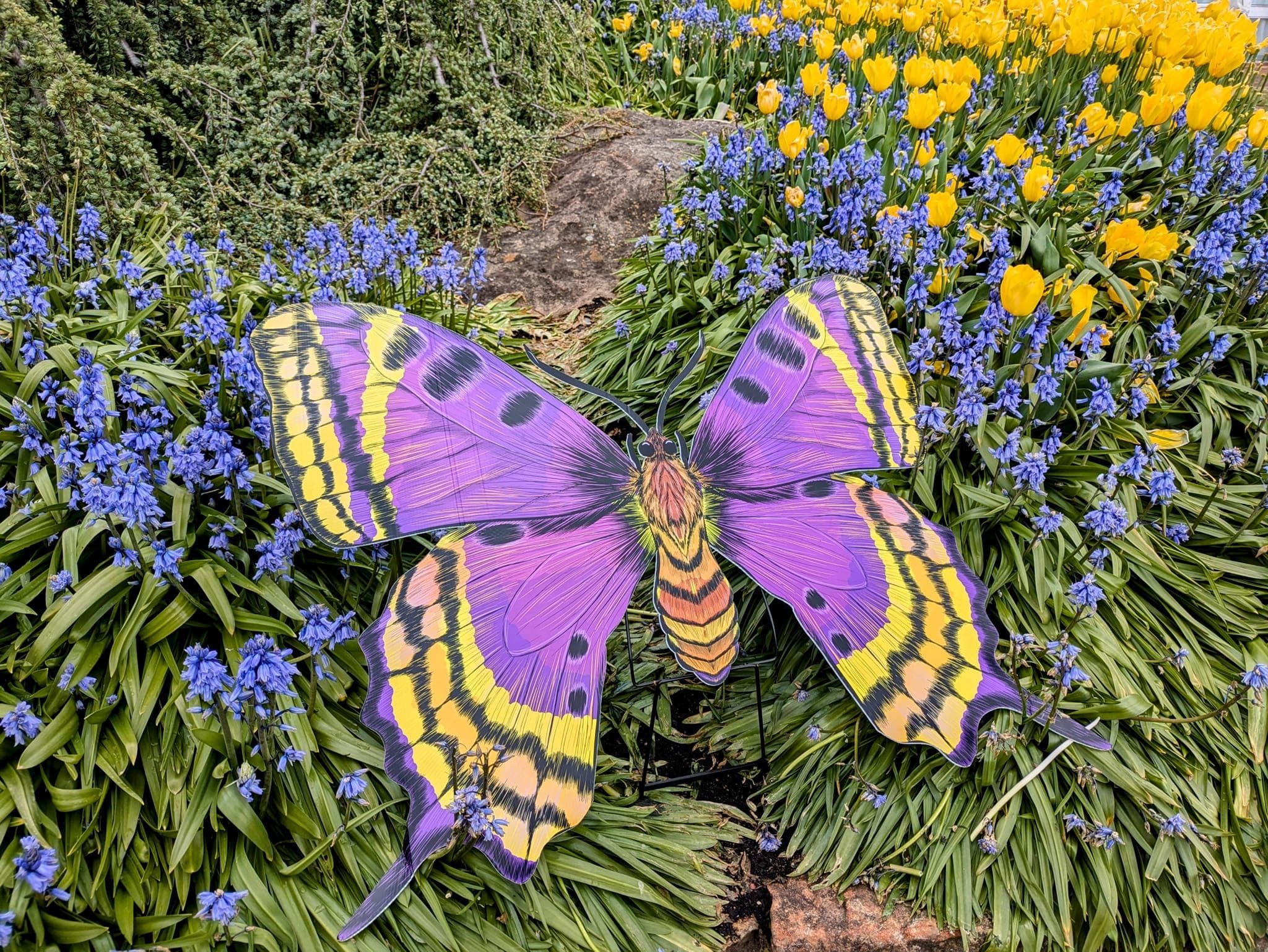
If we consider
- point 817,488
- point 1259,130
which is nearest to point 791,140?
point 817,488

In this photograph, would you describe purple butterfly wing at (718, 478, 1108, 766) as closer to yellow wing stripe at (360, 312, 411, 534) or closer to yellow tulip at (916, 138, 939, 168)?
yellow wing stripe at (360, 312, 411, 534)

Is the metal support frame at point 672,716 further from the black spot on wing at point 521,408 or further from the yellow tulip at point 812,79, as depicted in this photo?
the yellow tulip at point 812,79

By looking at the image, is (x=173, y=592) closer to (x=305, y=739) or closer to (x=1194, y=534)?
(x=305, y=739)

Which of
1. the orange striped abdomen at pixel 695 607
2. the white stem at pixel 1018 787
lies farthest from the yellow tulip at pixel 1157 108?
the orange striped abdomen at pixel 695 607

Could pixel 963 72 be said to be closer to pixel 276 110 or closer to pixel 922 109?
pixel 922 109

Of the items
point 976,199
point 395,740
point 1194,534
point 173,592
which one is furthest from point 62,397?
point 1194,534
